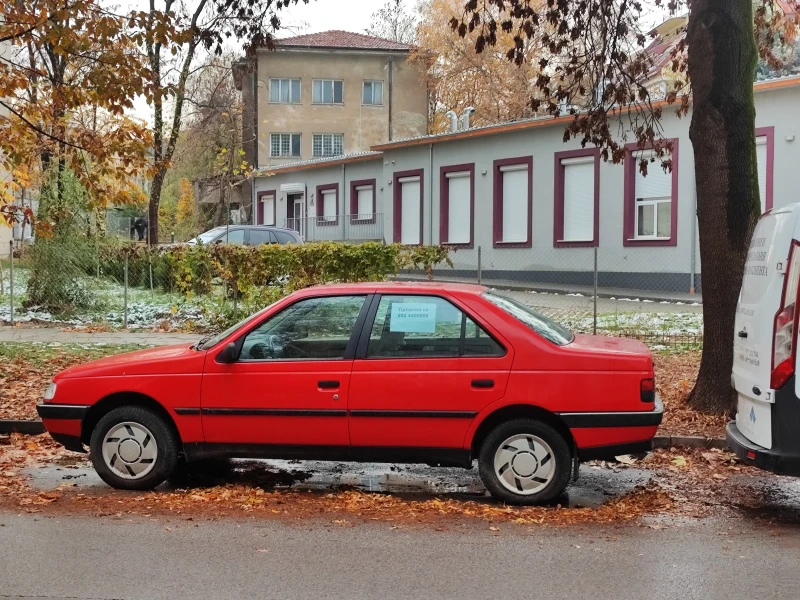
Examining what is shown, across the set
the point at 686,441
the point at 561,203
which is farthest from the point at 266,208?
the point at 686,441

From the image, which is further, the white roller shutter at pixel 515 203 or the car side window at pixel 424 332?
the white roller shutter at pixel 515 203

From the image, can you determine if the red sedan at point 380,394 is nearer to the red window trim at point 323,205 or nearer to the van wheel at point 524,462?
the van wheel at point 524,462


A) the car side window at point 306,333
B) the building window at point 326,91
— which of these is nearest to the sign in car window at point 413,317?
the car side window at point 306,333

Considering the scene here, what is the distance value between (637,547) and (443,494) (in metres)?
1.88

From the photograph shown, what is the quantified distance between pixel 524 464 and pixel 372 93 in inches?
1978

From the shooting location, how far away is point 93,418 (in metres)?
7.68

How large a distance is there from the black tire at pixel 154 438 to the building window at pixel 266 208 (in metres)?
39.1

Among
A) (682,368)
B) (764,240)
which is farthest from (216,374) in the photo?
(682,368)

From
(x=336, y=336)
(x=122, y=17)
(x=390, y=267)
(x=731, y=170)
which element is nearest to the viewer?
(x=336, y=336)

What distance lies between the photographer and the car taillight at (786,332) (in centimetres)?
625

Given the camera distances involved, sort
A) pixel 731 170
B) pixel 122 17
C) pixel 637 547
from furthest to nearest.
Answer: pixel 122 17
pixel 731 170
pixel 637 547

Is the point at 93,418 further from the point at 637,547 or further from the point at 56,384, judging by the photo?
the point at 637,547

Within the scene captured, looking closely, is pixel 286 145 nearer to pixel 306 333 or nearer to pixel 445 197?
pixel 445 197

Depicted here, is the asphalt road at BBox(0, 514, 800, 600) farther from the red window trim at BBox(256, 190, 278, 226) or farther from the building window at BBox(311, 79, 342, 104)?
the building window at BBox(311, 79, 342, 104)
